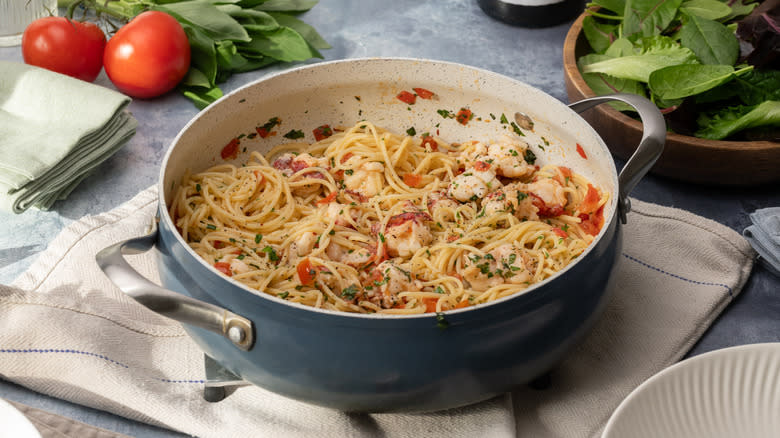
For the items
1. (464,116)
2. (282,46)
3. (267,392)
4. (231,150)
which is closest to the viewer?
(267,392)

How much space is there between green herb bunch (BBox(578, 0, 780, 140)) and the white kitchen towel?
0.39 meters

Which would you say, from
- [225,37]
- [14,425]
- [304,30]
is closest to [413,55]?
Answer: [304,30]

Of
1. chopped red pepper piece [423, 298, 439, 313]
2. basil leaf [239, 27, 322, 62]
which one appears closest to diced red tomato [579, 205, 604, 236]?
chopped red pepper piece [423, 298, 439, 313]

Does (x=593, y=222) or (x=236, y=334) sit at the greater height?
(x=236, y=334)

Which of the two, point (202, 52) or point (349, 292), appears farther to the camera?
point (202, 52)

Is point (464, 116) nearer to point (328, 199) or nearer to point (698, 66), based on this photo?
point (328, 199)

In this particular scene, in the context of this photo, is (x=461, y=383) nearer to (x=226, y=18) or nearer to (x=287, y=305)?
(x=287, y=305)

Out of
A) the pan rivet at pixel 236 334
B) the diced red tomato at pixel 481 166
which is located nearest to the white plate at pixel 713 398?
the pan rivet at pixel 236 334

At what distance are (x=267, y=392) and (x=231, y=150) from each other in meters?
0.81

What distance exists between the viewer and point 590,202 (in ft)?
7.25

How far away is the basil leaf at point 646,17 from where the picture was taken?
297 cm

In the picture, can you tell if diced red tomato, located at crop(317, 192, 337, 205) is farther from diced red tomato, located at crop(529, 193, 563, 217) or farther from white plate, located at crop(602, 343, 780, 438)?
white plate, located at crop(602, 343, 780, 438)

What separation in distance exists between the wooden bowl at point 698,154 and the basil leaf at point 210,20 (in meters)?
1.47

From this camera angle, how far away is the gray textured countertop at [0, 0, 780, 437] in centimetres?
221
